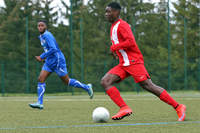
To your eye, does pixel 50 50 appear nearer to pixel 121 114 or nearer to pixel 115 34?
pixel 115 34

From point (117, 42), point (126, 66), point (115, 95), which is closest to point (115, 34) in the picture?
point (117, 42)

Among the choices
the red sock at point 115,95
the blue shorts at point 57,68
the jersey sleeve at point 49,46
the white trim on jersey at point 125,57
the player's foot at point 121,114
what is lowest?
the player's foot at point 121,114

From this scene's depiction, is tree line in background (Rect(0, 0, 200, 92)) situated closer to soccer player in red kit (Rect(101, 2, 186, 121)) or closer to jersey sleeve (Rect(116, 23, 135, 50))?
soccer player in red kit (Rect(101, 2, 186, 121))

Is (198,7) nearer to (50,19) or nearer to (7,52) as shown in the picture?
(50,19)

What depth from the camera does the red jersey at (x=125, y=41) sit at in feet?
23.0

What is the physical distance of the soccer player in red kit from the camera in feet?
23.0

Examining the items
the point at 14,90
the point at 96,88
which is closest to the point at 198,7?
the point at 96,88

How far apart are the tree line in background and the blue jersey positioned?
12.2m

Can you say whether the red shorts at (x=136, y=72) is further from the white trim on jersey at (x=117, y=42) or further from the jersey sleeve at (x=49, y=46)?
the jersey sleeve at (x=49, y=46)

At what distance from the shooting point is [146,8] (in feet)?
89.7

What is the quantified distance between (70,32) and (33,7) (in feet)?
25.6

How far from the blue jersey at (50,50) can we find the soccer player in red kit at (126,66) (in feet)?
12.3

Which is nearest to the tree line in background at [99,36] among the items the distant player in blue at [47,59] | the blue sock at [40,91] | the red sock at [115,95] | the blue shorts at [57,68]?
the blue shorts at [57,68]

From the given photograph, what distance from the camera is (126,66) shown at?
23.4ft
